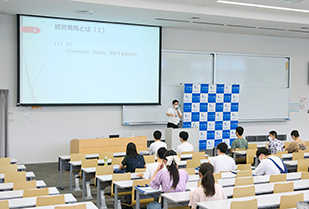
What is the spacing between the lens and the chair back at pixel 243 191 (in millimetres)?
4484

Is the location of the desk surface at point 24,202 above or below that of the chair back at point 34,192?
below

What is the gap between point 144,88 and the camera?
10.8m

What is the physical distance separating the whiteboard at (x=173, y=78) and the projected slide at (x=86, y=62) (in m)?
0.32

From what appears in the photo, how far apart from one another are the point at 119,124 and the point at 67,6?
12.8 feet

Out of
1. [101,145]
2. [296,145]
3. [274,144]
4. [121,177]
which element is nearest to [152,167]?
[121,177]

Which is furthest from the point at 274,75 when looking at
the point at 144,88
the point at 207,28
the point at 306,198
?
the point at 306,198

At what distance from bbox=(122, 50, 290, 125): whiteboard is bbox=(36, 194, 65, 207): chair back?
21.6 feet

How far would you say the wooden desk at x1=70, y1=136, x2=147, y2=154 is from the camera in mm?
8633

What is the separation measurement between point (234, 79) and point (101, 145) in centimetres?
574

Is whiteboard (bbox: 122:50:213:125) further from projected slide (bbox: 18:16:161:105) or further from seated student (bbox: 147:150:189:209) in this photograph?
seated student (bbox: 147:150:189:209)

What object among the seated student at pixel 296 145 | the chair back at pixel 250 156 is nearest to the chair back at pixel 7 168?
the chair back at pixel 250 156

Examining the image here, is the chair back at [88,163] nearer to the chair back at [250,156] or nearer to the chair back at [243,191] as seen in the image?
the chair back at [243,191]

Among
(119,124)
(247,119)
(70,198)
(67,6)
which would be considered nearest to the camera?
(70,198)

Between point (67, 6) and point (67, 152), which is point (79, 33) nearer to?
point (67, 6)
